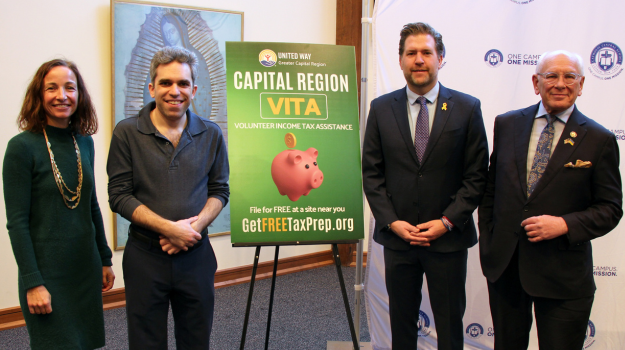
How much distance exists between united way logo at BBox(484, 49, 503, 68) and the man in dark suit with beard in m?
0.79

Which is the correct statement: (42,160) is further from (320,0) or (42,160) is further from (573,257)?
(320,0)

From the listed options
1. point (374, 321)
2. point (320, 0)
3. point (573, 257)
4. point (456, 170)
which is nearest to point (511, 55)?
point (456, 170)

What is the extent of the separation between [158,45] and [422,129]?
2359 mm

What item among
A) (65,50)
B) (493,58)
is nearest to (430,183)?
(493,58)

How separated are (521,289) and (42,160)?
201 cm

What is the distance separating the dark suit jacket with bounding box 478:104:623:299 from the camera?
165cm

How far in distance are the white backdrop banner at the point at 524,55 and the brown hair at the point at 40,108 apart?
1659mm

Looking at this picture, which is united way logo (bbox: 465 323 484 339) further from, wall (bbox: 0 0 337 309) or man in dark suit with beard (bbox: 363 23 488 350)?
wall (bbox: 0 0 337 309)

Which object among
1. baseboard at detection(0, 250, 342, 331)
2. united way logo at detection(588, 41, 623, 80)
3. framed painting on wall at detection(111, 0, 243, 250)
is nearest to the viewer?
united way logo at detection(588, 41, 623, 80)

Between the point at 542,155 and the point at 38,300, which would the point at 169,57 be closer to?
the point at 38,300

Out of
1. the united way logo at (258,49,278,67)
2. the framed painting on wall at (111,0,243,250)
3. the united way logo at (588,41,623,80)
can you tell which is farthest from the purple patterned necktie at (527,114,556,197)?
the framed painting on wall at (111,0,243,250)

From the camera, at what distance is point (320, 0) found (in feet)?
13.8

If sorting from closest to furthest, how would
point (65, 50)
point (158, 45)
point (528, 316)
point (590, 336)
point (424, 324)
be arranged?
point (528, 316), point (590, 336), point (424, 324), point (65, 50), point (158, 45)

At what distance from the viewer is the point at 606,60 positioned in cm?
251
